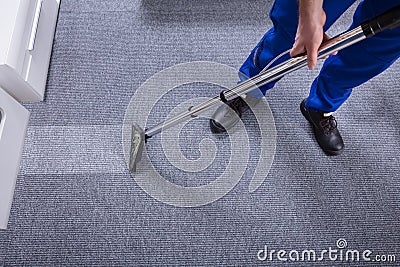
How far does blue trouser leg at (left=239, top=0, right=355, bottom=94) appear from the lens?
0.86m

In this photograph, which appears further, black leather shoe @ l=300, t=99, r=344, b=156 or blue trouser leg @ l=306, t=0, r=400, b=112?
black leather shoe @ l=300, t=99, r=344, b=156

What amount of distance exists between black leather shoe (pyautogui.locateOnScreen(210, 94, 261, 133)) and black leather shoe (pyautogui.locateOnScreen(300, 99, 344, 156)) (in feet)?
0.63

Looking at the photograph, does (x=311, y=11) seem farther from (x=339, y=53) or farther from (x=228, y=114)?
(x=228, y=114)

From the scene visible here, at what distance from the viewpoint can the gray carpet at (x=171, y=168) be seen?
1.14 metres

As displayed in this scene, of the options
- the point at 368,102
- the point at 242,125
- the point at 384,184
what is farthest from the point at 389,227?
the point at 242,125

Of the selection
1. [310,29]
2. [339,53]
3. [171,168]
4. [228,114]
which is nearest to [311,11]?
[310,29]

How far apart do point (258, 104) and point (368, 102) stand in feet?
1.15

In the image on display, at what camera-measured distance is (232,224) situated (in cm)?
117

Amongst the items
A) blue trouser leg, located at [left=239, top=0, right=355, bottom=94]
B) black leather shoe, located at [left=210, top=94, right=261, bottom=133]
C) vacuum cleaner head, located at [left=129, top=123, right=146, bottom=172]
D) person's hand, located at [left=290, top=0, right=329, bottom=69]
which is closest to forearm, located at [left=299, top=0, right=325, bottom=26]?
person's hand, located at [left=290, top=0, right=329, bottom=69]

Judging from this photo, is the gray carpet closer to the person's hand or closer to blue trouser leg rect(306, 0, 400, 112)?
blue trouser leg rect(306, 0, 400, 112)

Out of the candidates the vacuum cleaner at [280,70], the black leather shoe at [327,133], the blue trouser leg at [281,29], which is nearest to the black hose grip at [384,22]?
the vacuum cleaner at [280,70]

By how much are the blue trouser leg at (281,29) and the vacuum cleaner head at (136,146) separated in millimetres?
356

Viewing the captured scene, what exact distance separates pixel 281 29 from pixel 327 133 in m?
0.43

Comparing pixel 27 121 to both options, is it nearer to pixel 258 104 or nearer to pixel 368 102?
pixel 258 104
